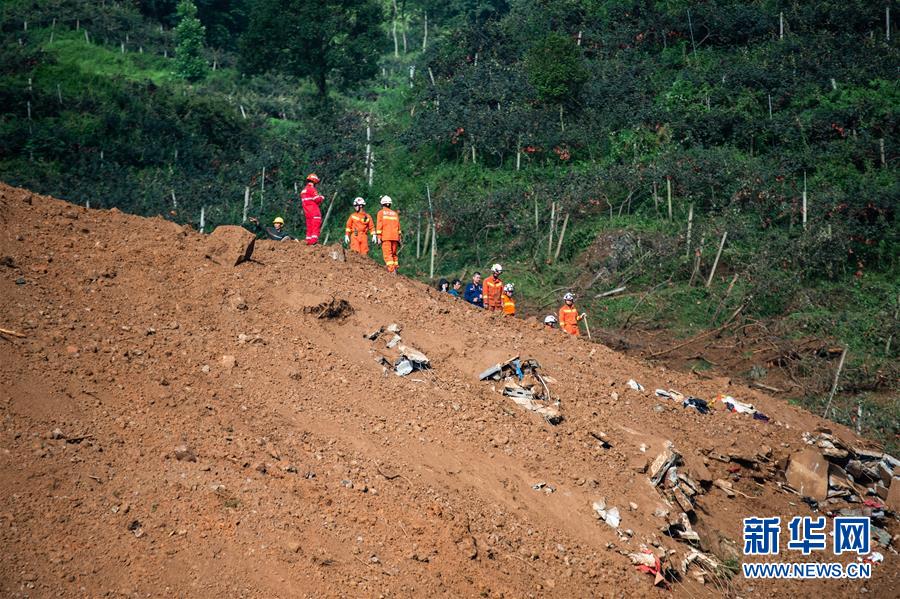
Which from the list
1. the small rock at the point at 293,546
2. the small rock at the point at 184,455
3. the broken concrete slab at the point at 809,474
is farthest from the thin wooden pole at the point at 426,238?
the small rock at the point at 293,546

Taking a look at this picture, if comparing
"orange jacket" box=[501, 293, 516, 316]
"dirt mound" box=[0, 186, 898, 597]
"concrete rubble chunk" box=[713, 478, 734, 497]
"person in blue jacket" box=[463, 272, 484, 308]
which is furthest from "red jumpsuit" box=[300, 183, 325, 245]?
"concrete rubble chunk" box=[713, 478, 734, 497]

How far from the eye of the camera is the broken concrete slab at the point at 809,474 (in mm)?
11156

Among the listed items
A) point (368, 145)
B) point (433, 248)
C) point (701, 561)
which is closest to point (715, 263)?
point (433, 248)

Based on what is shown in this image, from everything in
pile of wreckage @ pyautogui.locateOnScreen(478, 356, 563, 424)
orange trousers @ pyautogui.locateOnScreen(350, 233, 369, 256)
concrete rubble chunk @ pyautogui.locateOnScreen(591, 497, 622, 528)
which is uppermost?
orange trousers @ pyautogui.locateOnScreen(350, 233, 369, 256)

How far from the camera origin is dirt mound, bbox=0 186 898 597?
7.14 metres

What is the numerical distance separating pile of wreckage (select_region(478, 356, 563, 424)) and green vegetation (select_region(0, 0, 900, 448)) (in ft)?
21.5

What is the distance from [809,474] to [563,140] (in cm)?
1693

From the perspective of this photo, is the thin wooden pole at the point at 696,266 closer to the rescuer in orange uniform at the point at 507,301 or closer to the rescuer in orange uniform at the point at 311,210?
the rescuer in orange uniform at the point at 507,301

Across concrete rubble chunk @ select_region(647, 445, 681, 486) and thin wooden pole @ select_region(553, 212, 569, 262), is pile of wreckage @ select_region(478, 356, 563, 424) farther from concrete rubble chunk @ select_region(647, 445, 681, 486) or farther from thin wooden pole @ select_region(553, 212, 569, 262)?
thin wooden pole @ select_region(553, 212, 569, 262)

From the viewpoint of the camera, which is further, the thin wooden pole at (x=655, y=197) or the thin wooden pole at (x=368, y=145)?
the thin wooden pole at (x=368, y=145)

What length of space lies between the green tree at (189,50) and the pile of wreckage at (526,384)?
29.9 meters

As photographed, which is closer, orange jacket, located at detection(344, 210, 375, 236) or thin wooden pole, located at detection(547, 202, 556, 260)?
orange jacket, located at detection(344, 210, 375, 236)

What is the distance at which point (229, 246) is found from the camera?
1180cm

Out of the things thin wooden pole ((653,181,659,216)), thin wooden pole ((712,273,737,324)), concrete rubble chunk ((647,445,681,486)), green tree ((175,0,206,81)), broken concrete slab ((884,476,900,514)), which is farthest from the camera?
green tree ((175,0,206,81))
